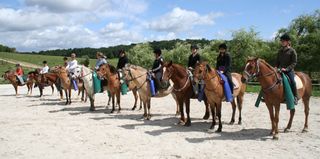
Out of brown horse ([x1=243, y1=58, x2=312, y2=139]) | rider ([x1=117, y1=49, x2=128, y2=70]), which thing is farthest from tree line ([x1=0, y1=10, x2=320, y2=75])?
brown horse ([x1=243, y1=58, x2=312, y2=139])

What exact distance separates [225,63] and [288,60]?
194cm

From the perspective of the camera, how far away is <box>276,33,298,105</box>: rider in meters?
8.82

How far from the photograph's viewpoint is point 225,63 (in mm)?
10258

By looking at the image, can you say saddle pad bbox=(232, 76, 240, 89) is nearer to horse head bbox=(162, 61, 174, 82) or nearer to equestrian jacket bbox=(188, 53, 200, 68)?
equestrian jacket bbox=(188, 53, 200, 68)

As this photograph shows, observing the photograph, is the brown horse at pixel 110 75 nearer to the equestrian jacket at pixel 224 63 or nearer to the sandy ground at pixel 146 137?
the sandy ground at pixel 146 137

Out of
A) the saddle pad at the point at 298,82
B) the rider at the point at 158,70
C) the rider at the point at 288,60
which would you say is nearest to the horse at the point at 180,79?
the rider at the point at 158,70

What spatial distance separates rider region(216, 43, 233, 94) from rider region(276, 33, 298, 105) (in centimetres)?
145

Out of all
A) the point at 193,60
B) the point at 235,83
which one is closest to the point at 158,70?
the point at 193,60

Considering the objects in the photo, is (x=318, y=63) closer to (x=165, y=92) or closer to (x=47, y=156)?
(x=165, y=92)

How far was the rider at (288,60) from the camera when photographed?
28.9 ft

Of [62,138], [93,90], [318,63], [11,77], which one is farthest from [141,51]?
[62,138]

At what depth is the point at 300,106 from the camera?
599 inches

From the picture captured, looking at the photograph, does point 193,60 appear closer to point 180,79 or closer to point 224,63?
point 180,79

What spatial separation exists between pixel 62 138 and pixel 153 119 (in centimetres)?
393
